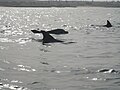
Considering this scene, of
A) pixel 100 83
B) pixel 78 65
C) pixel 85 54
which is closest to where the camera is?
pixel 100 83

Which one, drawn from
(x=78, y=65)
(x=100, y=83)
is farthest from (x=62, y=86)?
(x=78, y=65)

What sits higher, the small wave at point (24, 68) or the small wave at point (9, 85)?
the small wave at point (9, 85)

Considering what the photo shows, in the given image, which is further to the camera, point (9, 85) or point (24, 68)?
point (24, 68)

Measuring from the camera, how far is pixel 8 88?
17.6 meters

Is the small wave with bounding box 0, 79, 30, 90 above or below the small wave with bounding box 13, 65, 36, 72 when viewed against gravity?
above

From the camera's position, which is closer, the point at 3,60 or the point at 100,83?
the point at 100,83

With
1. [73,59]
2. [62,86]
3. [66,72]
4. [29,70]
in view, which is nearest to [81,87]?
[62,86]

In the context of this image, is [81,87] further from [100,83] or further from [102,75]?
[102,75]

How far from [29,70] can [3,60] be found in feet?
16.2

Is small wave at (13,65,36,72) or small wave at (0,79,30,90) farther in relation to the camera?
small wave at (13,65,36,72)

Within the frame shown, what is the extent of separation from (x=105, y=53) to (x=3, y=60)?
952 centimetres

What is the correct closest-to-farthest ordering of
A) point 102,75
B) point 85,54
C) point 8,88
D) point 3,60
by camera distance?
point 8,88
point 102,75
point 3,60
point 85,54

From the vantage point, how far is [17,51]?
3256 cm

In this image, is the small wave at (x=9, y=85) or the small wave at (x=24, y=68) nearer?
the small wave at (x=9, y=85)
